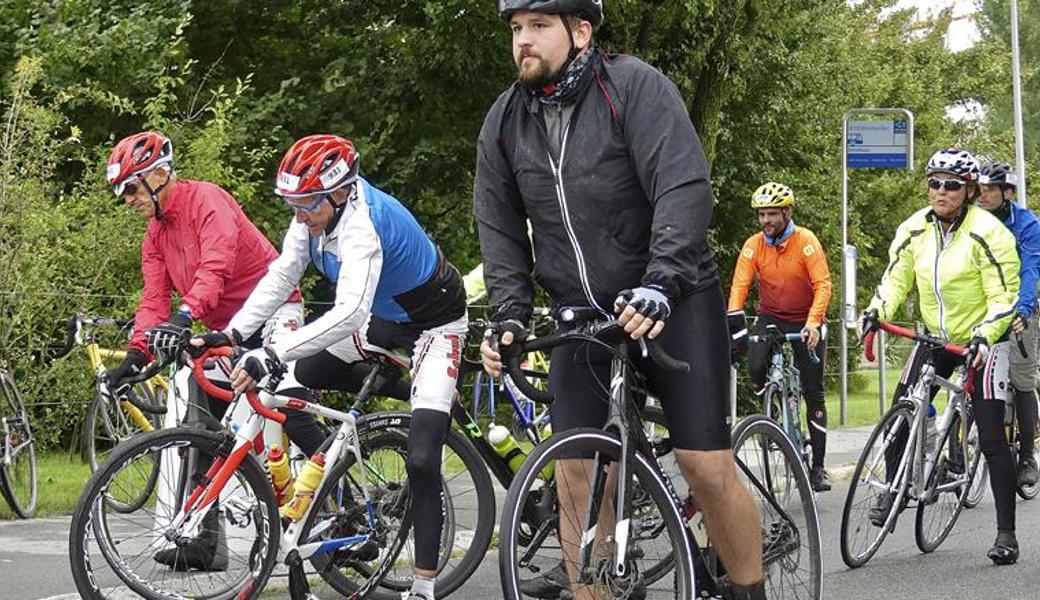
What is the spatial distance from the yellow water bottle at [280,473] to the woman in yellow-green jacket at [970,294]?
3176 millimetres

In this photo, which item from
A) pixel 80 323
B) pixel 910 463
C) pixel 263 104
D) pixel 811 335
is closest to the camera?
pixel 910 463

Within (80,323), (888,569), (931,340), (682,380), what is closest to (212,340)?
(682,380)

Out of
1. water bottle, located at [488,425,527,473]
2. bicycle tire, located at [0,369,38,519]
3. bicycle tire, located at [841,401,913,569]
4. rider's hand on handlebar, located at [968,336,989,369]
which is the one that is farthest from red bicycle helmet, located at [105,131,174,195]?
rider's hand on handlebar, located at [968,336,989,369]

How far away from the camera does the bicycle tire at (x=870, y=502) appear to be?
841 centimetres

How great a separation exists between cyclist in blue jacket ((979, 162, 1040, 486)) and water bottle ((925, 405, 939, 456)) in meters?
0.60

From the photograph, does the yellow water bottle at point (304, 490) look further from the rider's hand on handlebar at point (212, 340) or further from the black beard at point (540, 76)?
the black beard at point (540, 76)

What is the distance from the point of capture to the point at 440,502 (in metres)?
6.36

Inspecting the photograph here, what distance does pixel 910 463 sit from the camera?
8.55m

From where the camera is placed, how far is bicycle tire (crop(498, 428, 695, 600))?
181 inches

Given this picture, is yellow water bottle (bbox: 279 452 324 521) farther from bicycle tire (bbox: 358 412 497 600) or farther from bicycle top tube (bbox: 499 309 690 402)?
bicycle top tube (bbox: 499 309 690 402)

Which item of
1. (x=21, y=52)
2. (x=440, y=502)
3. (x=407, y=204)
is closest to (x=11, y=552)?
(x=440, y=502)

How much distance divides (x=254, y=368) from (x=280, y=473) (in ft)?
2.67

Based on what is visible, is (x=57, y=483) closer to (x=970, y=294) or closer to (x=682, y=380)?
(x=970, y=294)

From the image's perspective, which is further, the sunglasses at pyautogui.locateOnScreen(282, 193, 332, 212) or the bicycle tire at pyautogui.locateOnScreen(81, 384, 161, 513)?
the bicycle tire at pyautogui.locateOnScreen(81, 384, 161, 513)
